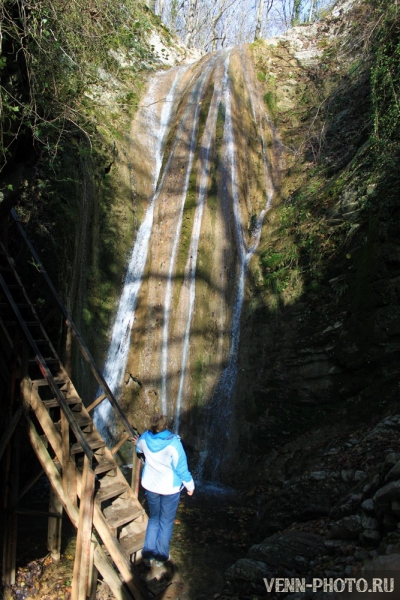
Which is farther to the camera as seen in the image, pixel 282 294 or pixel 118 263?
pixel 118 263

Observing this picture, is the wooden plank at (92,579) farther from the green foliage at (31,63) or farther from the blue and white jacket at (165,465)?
the green foliage at (31,63)

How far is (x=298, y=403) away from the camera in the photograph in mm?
8648

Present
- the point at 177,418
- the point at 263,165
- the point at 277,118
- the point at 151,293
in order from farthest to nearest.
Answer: the point at 277,118 < the point at 263,165 < the point at 151,293 < the point at 177,418

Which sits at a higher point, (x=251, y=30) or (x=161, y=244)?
(x=251, y=30)

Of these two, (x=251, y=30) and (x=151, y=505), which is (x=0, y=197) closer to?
(x=151, y=505)

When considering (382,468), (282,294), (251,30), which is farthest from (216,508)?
(251,30)

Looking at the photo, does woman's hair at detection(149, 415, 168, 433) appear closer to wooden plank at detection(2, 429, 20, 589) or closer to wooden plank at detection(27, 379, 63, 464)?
wooden plank at detection(27, 379, 63, 464)

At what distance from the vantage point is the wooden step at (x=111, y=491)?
5.29 meters

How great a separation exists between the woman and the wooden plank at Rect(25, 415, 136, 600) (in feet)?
1.73

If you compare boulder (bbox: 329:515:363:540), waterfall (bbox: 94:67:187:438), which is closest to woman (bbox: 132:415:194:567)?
boulder (bbox: 329:515:363:540)

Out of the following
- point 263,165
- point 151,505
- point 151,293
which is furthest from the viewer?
point 263,165

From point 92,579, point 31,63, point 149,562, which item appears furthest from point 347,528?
point 31,63

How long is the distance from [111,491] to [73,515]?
20.9 inches

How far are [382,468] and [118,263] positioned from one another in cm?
794
